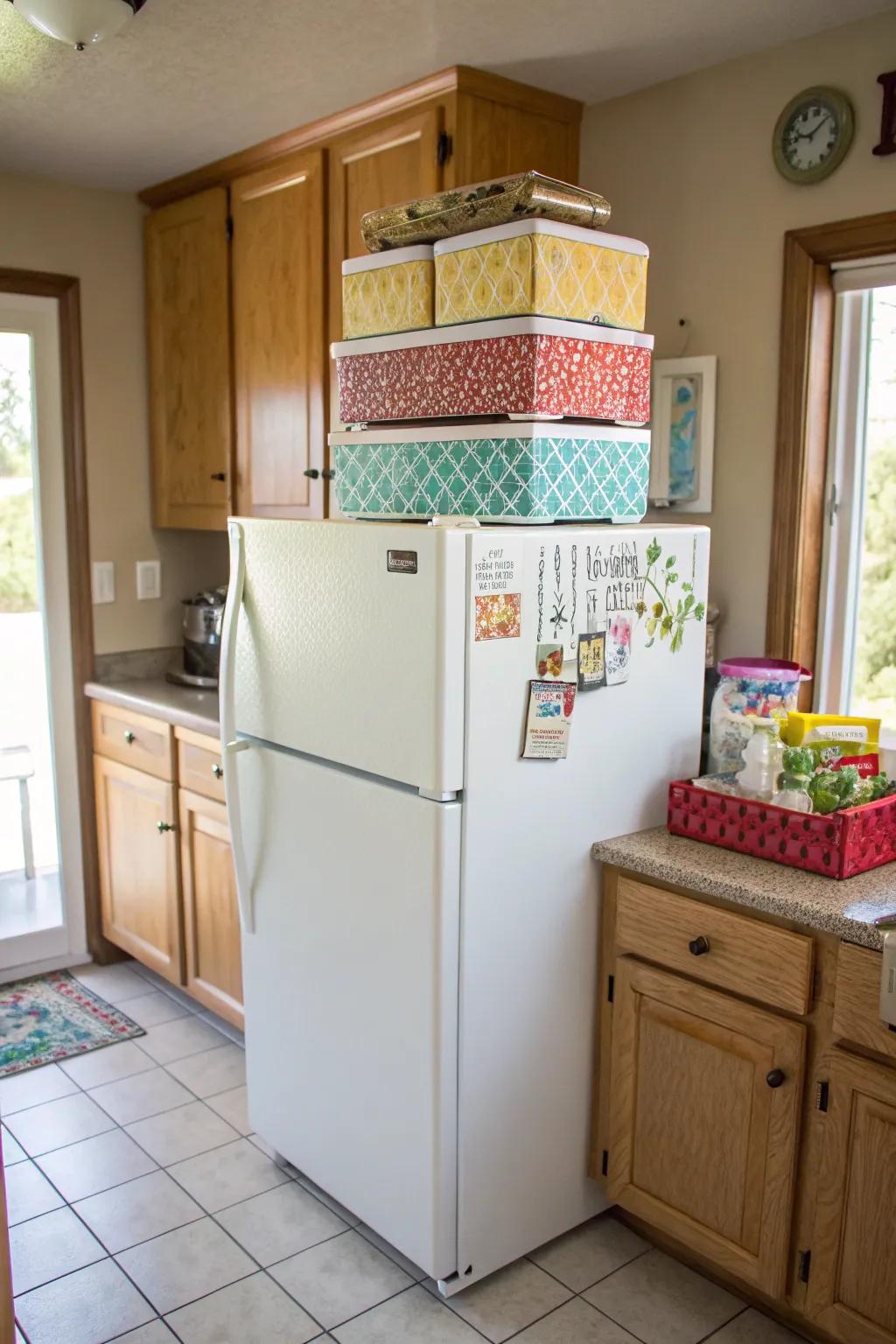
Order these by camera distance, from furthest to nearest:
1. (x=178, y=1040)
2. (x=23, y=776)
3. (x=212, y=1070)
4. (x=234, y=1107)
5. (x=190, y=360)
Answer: (x=23, y=776), (x=190, y=360), (x=178, y=1040), (x=212, y=1070), (x=234, y=1107)

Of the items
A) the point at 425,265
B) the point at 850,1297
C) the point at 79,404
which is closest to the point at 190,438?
the point at 79,404

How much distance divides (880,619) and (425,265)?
3.86ft

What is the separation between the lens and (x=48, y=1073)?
9.64 ft

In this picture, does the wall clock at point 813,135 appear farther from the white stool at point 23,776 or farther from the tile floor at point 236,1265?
the white stool at point 23,776

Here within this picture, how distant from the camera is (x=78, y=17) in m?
1.99

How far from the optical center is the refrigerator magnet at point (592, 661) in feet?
6.76

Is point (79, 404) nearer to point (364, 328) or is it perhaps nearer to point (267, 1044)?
point (364, 328)

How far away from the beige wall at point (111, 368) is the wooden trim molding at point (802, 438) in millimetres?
2106

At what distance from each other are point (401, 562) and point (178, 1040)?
1818 millimetres

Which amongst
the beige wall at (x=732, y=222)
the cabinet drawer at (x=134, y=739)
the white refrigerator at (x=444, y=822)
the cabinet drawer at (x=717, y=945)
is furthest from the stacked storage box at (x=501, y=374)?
the cabinet drawer at (x=134, y=739)

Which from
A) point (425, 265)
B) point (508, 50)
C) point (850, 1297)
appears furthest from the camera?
point (508, 50)

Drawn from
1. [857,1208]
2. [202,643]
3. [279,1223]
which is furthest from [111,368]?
[857,1208]

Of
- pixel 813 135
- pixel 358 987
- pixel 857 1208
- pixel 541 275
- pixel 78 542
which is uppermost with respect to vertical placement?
pixel 813 135

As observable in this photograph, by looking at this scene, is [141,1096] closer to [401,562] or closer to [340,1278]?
[340,1278]
